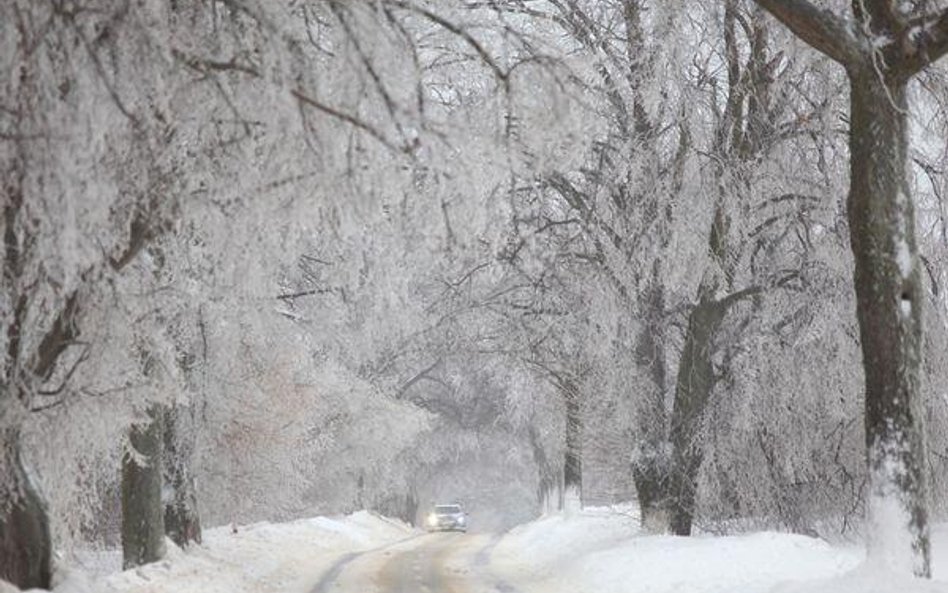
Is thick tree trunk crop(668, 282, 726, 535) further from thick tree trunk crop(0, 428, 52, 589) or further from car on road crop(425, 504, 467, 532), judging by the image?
car on road crop(425, 504, 467, 532)

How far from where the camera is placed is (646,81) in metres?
16.2

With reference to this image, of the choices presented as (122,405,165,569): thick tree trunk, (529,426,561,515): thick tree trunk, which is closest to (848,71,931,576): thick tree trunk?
(122,405,165,569): thick tree trunk

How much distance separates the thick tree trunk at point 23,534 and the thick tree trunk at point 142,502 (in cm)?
661

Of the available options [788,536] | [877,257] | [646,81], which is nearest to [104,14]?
[877,257]

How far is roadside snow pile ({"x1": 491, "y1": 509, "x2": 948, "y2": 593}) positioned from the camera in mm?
10188

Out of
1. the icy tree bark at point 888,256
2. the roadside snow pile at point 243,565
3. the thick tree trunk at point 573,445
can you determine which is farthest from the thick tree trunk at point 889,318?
the thick tree trunk at point 573,445

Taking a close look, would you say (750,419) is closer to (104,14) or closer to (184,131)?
(184,131)

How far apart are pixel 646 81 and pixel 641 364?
15.1 feet

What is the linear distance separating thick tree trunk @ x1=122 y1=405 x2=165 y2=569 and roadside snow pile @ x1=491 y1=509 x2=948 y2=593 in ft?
17.2

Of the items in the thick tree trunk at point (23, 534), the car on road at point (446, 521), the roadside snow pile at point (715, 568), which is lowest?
the car on road at point (446, 521)

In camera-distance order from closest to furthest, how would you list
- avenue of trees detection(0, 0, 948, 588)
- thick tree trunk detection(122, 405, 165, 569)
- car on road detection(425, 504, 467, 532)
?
avenue of trees detection(0, 0, 948, 588) < thick tree trunk detection(122, 405, 165, 569) < car on road detection(425, 504, 467, 532)

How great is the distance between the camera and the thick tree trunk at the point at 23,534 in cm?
893

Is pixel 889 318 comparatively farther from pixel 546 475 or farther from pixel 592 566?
pixel 546 475

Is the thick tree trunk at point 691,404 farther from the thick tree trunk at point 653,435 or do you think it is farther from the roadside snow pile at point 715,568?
the roadside snow pile at point 715,568
